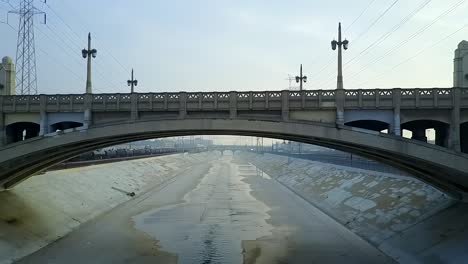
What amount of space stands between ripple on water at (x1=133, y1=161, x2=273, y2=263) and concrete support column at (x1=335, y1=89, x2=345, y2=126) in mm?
11620

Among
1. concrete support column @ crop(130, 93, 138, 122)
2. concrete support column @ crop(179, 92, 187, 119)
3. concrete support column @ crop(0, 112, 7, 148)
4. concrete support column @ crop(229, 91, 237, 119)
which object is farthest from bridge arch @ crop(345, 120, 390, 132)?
concrete support column @ crop(0, 112, 7, 148)

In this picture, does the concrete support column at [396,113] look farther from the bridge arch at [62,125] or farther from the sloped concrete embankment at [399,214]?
the bridge arch at [62,125]

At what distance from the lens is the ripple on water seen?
3275cm

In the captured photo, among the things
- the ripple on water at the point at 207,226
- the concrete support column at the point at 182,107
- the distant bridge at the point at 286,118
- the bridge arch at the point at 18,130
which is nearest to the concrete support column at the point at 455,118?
the distant bridge at the point at 286,118

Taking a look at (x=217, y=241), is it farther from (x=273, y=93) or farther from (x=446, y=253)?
(x=446, y=253)

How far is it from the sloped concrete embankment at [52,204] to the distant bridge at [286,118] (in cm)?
520

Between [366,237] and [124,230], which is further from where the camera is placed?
[124,230]

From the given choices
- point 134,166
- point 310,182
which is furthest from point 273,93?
point 134,166

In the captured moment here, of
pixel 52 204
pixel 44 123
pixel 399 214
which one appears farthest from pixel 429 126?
pixel 52 204

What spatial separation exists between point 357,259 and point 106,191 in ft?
123

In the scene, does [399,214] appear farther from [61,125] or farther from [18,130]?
[18,130]

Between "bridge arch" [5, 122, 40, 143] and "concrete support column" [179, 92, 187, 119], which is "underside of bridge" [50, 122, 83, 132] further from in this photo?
"concrete support column" [179, 92, 187, 119]

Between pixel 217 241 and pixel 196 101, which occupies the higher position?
pixel 196 101

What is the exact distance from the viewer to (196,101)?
32375mm
